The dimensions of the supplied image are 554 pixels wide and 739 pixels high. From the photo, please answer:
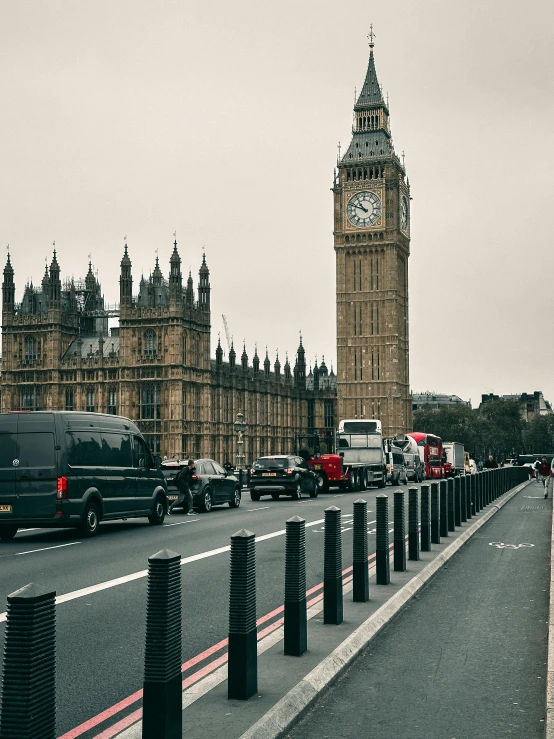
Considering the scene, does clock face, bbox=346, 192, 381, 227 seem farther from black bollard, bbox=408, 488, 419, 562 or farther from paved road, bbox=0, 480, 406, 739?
black bollard, bbox=408, 488, 419, 562

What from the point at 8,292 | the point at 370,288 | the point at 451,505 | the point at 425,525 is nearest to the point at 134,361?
the point at 8,292

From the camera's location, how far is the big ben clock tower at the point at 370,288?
4409 inches

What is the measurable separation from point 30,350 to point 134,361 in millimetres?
12980

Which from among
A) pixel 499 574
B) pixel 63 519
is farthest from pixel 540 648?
pixel 63 519

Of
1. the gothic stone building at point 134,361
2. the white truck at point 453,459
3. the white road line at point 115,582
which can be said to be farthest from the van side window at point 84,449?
the gothic stone building at point 134,361

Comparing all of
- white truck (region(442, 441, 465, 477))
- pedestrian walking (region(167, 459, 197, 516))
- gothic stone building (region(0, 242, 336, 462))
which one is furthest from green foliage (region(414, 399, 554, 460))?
pedestrian walking (region(167, 459, 197, 516))

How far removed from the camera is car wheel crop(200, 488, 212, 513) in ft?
82.7

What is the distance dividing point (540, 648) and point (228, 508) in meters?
20.1

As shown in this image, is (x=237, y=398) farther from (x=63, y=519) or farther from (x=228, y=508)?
(x=63, y=519)

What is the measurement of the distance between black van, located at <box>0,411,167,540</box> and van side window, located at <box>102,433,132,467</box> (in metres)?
0.04

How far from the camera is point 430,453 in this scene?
5959 centimetres

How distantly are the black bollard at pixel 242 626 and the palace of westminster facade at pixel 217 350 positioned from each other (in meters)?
79.6

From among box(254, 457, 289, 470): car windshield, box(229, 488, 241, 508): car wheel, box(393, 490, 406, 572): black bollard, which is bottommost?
box(229, 488, 241, 508): car wheel

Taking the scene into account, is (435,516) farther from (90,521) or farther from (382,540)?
(90,521)
